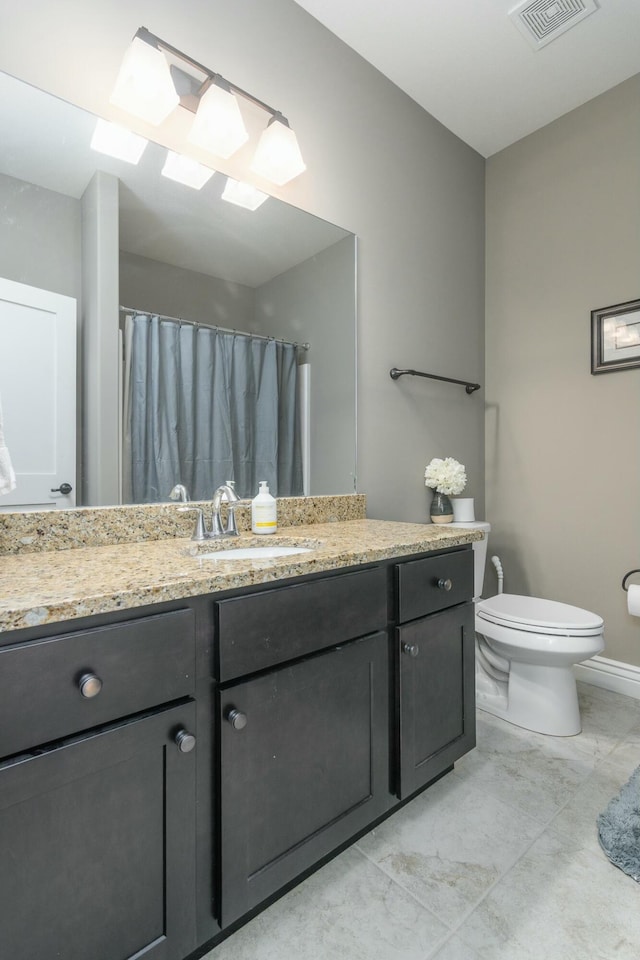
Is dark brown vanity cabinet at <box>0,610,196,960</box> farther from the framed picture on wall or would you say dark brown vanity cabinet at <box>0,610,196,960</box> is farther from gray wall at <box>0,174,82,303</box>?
the framed picture on wall

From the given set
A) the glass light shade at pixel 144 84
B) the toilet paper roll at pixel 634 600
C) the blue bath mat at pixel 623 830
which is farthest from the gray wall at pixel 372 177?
the blue bath mat at pixel 623 830

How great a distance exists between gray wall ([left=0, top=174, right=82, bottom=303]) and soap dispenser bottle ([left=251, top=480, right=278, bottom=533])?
744 mm

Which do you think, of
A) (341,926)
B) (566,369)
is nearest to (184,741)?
(341,926)

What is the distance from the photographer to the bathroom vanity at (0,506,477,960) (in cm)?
72

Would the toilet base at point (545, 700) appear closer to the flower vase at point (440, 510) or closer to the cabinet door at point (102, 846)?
the flower vase at point (440, 510)

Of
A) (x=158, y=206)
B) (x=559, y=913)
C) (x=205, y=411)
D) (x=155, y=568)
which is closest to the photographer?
(x=155, y=568)

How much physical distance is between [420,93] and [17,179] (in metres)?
1.88

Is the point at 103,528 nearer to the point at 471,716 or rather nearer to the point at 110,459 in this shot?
the point at 110,459

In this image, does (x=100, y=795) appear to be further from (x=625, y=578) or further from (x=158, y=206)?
(x=625, y=578)

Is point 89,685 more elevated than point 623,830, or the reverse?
point 89,685

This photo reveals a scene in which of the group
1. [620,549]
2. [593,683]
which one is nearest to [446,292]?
[620,549]

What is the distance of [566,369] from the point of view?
2.37 metres

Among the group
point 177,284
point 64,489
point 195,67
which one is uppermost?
point 195,67

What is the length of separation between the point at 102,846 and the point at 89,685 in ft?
0.90
